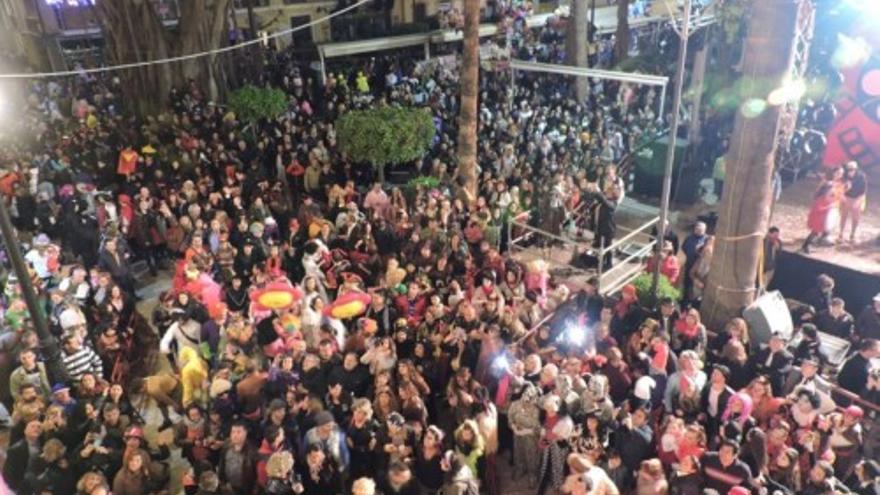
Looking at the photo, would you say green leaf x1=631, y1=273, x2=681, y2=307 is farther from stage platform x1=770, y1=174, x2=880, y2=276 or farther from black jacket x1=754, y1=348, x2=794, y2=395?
stage platform x1=770, y1=174, x2=880, y2=276

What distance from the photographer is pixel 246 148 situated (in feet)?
45.9

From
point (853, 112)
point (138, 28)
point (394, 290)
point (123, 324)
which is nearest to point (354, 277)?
point (394, 290)

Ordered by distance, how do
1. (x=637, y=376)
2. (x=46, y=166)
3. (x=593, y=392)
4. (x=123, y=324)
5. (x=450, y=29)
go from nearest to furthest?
(x=593, y=392)
(x=637, y=376)
(x=123, y=324)
(x=46, y=166)
(x=450, y=29)

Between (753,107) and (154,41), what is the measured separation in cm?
1483

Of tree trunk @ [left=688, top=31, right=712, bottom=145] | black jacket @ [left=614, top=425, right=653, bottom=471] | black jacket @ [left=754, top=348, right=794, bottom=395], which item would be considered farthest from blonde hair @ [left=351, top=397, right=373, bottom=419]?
tree trunk @ [left=688, top=31, right=712, bottom=145]

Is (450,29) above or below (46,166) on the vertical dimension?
above

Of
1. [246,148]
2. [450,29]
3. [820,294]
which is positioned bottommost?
[820,294]

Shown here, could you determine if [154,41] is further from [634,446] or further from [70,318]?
[634,446]

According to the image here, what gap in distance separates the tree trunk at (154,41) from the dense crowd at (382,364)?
19.4 feet

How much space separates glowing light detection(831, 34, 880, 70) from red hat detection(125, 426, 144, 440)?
1396cm

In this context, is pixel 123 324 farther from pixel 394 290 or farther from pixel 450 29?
pixel 450 29

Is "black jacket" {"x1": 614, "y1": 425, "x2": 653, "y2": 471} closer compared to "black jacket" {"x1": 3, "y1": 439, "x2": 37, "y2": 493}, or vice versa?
"black jacket" {"x1": 614, "y1": 425, "x2": 653, "y2": 471}

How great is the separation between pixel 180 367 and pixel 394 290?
8.54 ft

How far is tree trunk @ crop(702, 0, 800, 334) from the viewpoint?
7.56 m
